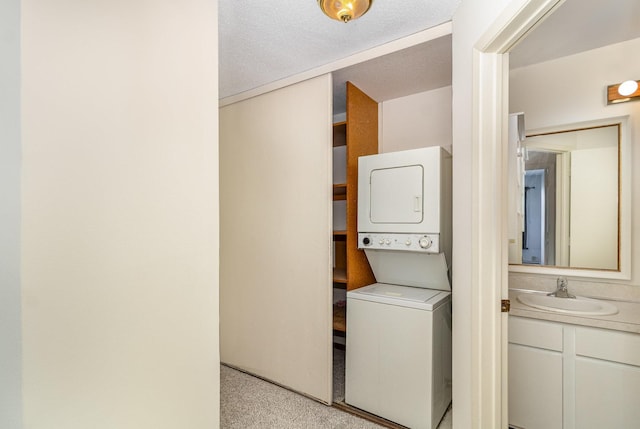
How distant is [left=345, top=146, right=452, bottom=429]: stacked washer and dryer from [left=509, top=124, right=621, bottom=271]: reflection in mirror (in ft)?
1.75

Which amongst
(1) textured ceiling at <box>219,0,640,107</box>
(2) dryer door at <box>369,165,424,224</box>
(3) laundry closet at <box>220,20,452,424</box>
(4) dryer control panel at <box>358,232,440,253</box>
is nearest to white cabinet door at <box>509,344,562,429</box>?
(4) dryer control panel at <box>358,232,440,253</box>

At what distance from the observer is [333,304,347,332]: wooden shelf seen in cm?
245

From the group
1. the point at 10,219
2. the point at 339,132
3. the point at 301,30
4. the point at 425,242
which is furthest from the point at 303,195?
the point at 10,219

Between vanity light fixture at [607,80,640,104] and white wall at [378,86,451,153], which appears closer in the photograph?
vanity light fixture at [607,80,640,104]

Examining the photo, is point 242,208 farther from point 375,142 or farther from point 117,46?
point 117,46

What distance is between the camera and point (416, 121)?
2.76m

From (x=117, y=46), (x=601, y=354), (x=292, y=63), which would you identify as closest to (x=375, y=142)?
(x=292, y=63)

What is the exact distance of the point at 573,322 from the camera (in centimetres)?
173

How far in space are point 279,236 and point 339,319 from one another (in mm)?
850

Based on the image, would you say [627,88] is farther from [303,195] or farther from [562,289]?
[303,195]

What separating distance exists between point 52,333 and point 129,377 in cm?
25

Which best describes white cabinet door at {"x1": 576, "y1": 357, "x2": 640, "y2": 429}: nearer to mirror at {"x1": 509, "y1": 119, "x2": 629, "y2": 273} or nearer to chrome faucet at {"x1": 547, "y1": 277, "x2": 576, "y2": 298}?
chrome faucet at {"x1": 547, "y1": 277, "x2": 576, "y2": 298}

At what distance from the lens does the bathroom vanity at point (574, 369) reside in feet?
5.28

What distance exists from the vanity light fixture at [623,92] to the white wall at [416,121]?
988mm
